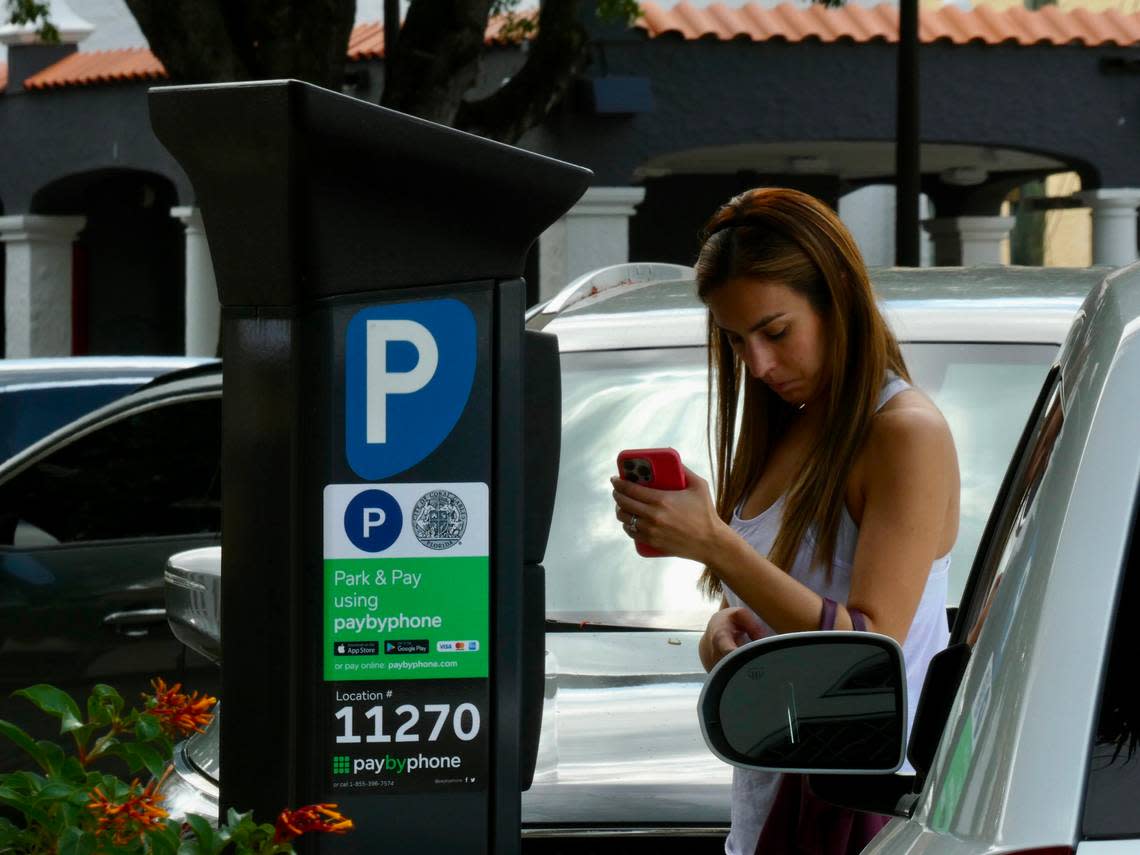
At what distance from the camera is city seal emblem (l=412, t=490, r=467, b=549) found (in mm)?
2514

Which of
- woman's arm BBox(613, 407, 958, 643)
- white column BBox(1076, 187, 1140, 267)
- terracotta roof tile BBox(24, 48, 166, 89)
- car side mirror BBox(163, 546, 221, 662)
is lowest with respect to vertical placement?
car side mirror BBox(163, 546, 221, 662)

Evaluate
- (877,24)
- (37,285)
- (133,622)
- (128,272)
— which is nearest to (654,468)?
(133,622)

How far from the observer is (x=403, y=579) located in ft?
8.23

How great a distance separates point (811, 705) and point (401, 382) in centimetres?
79

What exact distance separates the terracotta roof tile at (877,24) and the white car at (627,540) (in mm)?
10887

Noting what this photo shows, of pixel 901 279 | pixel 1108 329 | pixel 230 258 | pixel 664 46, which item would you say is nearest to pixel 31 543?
pixel 901 279

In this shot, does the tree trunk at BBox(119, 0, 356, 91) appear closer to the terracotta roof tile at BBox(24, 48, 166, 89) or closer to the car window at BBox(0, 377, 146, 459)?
the car window at BBox(0, 377, 146, 459)

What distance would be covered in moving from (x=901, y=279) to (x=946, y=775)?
234cm

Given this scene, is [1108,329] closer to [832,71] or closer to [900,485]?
[900,485]

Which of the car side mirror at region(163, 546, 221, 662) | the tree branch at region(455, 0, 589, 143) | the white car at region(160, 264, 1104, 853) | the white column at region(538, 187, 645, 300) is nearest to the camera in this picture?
the white car at region(160, 264, 1104, 853)

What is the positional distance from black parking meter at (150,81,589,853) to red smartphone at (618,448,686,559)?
0.21 metres

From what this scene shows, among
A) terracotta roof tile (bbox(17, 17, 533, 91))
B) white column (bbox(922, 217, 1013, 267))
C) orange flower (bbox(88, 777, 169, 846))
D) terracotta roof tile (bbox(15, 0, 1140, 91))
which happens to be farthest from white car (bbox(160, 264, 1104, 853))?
white column (bbox(922, 217, 1013, 267))

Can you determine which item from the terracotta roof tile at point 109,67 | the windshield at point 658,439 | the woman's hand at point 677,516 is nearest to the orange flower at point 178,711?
the woman's hand at point 677,516

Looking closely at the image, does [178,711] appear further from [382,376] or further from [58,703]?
[382,376]
